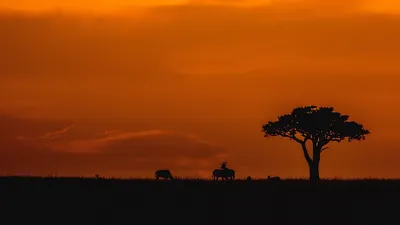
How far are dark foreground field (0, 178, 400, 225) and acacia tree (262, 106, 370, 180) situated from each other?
35838 millimetres

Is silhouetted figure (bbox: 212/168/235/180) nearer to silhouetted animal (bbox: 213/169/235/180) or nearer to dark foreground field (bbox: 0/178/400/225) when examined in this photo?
silhouetted animal (bbox: 213/169/235/180)

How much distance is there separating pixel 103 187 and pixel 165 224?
46.6 feet

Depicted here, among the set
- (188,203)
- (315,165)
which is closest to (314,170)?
(315,165)

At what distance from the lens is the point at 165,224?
6631 cm

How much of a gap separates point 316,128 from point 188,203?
161 ft

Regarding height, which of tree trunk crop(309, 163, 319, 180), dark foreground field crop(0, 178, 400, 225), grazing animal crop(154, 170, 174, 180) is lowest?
dark foreground field crop(0, 178, 400, 225)

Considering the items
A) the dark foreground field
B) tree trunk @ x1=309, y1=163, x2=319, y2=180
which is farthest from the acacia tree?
the dark foreground field

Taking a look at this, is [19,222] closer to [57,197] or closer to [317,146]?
[57,197]

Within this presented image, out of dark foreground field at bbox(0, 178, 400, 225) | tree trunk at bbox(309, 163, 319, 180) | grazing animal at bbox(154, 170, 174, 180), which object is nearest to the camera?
dark foreground field at bbox(0, 178, 400, 225)

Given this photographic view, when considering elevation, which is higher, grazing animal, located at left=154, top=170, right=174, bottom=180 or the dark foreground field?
grazing animal, located at left=154, top=170, right=174, bottom=180

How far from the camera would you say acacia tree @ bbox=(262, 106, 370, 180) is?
121m

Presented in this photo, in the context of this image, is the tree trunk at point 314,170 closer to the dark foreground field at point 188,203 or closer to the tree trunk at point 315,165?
the tree trunk at point 315,165

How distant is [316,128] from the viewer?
121188 millimetres

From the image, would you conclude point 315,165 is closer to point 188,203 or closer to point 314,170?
point 314,170
